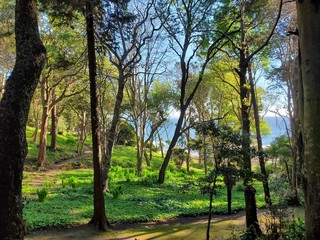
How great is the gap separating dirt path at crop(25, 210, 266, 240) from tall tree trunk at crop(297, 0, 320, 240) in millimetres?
3299

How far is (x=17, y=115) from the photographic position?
390 centimetres

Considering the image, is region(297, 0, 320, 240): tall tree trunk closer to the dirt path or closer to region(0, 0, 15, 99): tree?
the dirt path

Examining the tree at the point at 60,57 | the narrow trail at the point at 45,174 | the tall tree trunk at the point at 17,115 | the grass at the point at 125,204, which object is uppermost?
the tree at the point at 60,57

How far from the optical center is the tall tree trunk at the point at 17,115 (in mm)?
3664

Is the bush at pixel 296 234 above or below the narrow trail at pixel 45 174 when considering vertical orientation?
below

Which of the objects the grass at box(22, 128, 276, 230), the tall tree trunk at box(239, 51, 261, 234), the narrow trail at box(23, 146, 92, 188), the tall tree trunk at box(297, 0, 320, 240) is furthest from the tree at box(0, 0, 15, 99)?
the tall tree trunk at box(297, 0, 320, 240)

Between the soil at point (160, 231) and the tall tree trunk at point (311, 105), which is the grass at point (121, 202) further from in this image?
the tall tree trunk at point (311, 105)

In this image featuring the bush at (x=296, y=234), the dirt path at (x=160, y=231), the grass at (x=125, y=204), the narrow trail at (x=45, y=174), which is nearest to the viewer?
the bush at (x=296, y=234)

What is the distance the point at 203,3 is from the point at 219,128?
8.79 m

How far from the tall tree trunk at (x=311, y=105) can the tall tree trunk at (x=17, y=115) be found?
357 centimetres

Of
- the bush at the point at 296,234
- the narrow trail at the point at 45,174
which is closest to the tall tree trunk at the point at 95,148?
the bush at the point at 296,234

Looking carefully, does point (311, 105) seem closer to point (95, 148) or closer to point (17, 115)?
point (17, 115)

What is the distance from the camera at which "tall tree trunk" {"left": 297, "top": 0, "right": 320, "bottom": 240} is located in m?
3.29

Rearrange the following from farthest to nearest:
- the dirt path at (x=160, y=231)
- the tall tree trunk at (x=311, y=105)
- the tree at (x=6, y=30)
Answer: the tree at (x=6, y=30), the dirt path at (x=160, y=231), the tall tree trunk at (x=311, y=105)
